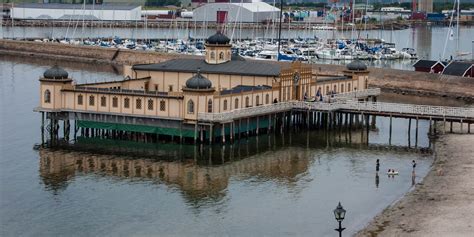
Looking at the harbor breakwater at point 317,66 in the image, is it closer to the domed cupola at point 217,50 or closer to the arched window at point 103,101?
the domed cupola at point 217,50

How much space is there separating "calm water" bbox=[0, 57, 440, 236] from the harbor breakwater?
3329 centimetres

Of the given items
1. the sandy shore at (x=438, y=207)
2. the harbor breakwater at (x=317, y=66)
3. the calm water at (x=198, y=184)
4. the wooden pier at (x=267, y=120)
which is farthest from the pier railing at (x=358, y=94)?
the sandy shore at (x=438, y=207)

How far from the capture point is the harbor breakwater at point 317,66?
119 metres

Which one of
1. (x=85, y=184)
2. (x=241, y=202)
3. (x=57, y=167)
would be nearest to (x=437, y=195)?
(x=241, y=202)

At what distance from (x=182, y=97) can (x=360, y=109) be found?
53.7 ft

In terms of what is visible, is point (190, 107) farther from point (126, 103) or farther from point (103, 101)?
point (103, 101)

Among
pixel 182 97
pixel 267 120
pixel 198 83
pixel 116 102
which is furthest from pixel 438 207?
pixel 116 102

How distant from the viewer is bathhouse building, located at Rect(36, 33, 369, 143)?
75.6 meters

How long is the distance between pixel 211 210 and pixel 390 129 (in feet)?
101

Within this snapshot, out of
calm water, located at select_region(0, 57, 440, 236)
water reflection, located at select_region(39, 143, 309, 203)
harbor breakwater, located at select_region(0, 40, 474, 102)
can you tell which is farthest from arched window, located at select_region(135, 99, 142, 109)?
harbor breakwater, located at select_region(0, 40, 474, 102)

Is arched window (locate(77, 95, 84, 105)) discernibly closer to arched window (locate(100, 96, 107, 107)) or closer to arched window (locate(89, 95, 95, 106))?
arched window (locate(89, 95, 95, 106))

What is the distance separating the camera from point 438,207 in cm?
5459

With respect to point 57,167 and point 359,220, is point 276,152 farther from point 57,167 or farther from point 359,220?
point 359,220

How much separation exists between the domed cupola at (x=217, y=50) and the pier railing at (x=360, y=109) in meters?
10.3
